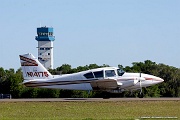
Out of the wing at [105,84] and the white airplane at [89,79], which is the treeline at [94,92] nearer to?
the wing at [105,84]

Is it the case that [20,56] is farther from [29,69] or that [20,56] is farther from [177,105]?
[177,105]

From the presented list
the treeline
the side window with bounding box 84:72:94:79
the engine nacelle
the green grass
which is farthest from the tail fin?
the green grass

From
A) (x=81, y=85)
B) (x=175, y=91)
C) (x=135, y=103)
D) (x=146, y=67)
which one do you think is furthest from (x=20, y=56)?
(x=146, y=67)

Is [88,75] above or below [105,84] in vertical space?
above

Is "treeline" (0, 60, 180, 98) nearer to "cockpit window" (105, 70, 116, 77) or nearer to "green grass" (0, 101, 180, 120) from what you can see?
"cockpit window" (105, 70, 116, 77)

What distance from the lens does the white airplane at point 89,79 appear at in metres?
42.0

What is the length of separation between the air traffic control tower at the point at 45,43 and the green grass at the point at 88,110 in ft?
359

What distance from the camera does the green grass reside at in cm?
2824

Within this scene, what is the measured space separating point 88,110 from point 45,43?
394 ft

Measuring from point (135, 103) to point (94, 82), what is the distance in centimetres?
669

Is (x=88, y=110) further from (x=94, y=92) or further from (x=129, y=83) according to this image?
(x=94, y=92)

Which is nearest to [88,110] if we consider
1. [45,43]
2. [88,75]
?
[88,75]

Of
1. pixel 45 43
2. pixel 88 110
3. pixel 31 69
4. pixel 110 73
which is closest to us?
pixel 88 110

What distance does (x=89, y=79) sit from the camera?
42406 mm
